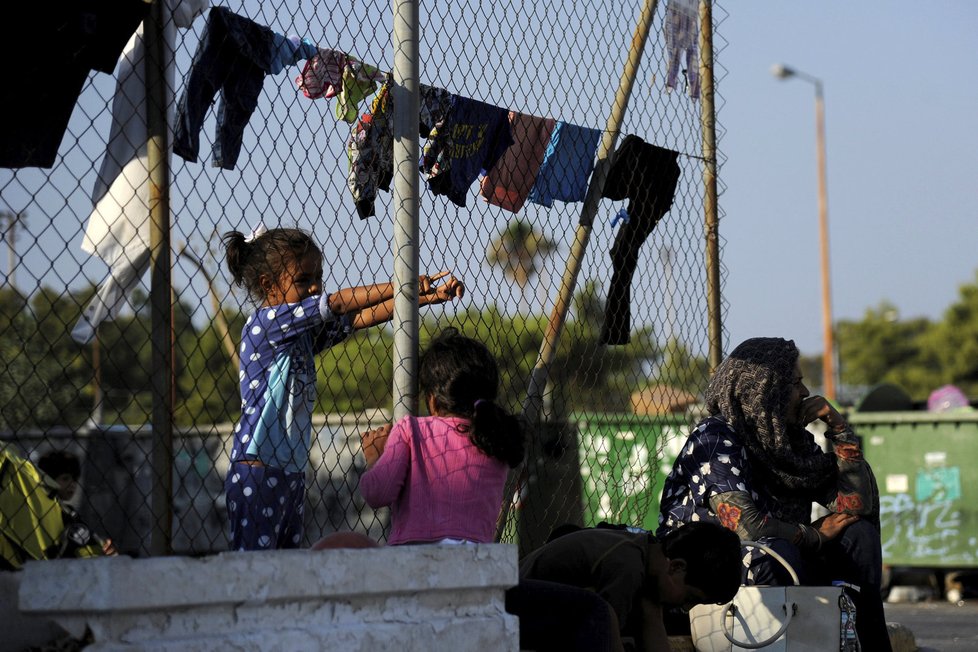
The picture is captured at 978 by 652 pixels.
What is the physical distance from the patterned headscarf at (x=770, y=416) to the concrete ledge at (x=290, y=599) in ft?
6.20

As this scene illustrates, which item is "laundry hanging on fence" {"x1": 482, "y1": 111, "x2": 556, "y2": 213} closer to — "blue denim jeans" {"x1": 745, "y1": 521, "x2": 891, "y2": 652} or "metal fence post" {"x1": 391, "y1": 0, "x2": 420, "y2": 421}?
"metal fence post" {"x1": 391, "y1": 0, "x2": 420, "y2": 421}

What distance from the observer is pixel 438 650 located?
314cm

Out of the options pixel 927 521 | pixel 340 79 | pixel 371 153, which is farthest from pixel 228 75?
pixel 927 521

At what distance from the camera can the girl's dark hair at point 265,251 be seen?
381 cm

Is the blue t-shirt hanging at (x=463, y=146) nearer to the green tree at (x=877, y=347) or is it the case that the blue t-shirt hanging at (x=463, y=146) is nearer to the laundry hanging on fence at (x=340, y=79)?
the laundry hanging on fence at (x=340, y=79)

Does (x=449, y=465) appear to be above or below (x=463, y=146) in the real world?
below

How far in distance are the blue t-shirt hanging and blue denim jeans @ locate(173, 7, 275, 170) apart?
735 millimetres

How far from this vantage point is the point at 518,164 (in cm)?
483

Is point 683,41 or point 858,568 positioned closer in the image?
point 858,568

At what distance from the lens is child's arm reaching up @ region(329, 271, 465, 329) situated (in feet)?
12.5

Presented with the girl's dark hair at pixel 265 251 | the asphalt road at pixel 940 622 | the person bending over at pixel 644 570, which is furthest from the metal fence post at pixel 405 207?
the asphalt road at pixel 940 622

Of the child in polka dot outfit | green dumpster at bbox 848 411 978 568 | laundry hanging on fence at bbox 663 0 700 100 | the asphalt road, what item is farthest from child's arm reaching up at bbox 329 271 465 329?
green dumpster at bbox 848 411 978 568

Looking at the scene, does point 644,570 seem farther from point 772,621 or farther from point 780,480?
point 780,480

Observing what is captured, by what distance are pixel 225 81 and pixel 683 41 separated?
2.68 metres
